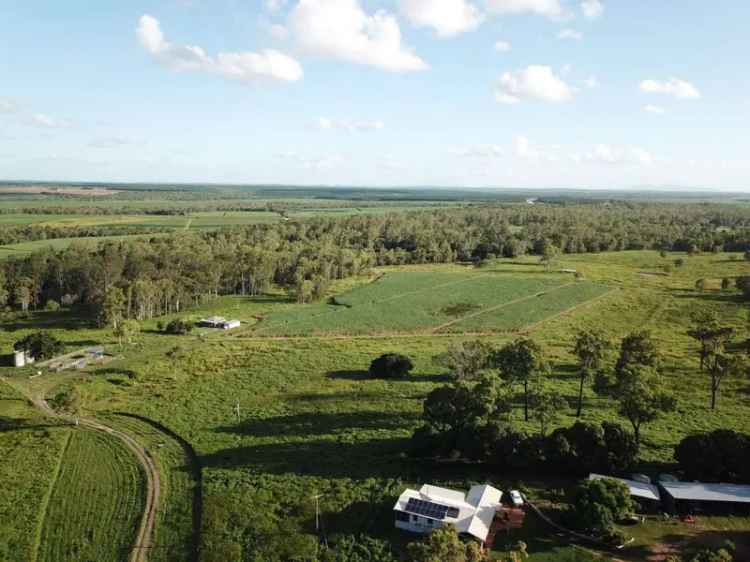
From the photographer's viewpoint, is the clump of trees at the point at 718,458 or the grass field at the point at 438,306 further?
the grass field at the point at 438,306

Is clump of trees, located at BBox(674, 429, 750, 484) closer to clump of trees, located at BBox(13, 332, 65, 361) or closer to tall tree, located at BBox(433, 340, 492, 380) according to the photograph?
tall tree, located at BBox(433, 340, 492, 380)

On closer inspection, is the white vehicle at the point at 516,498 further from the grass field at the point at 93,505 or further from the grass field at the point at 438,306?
the grass field at the point at 438,306

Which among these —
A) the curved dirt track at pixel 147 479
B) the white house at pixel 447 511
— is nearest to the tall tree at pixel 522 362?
the white house at pixel 447 511

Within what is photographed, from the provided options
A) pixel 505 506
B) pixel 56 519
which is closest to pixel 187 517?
pixel 56 519

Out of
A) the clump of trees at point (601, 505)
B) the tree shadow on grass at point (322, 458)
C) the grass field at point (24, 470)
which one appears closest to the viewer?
the clump of trees at point (601, 505)

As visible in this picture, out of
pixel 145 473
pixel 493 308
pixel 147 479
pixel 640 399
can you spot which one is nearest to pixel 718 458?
pixel 640 399
